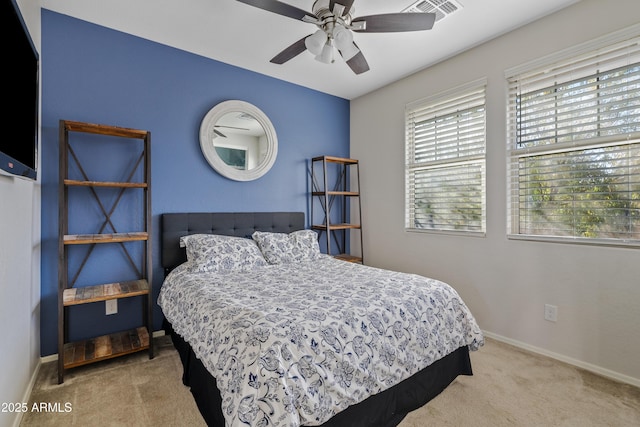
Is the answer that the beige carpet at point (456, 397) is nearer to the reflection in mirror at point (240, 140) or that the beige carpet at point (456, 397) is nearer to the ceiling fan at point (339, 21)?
the reflection in mirror at point (240, 140)

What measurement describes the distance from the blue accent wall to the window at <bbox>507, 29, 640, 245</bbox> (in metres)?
2.34

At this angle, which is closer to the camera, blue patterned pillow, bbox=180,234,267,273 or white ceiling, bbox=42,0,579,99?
white ceiling, bbox=42,0,579,99

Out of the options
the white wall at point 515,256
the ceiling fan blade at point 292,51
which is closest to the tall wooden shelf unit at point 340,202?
the white wall at point 515,256

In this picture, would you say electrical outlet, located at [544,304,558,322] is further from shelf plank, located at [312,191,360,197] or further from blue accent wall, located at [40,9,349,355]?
blue accent wall, located at [40,9,349,355]

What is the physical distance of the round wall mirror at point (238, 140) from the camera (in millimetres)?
3150

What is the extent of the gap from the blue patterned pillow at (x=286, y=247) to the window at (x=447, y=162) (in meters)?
1.23

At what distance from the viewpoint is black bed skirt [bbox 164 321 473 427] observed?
5.01ft

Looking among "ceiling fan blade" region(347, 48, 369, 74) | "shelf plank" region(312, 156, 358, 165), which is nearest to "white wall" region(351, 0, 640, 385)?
"shelf plank" region(312, 156, 358, 165)

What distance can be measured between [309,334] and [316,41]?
1.85m

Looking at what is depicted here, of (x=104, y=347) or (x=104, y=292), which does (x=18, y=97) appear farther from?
(x=104, y=347)

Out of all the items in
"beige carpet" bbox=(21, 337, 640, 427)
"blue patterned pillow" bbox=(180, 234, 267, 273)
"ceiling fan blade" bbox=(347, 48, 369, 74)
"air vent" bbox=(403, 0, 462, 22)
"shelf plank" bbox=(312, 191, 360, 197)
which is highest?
"air vent" bbox=(403, 0, 462, 22)

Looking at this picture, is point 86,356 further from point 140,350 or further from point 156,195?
point 156,195

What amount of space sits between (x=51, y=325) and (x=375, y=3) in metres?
3.51

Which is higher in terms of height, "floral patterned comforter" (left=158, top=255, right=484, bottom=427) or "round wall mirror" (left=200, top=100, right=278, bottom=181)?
"round wall mirror" (left=200, top=100, right=278, bottom=181)
